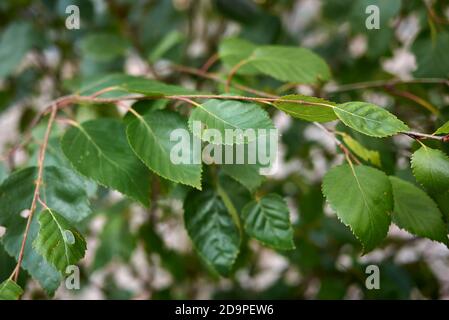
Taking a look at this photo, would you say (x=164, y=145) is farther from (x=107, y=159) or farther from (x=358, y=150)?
(x=358, y=150)

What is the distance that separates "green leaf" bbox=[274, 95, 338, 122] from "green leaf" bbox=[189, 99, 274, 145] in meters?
0.02

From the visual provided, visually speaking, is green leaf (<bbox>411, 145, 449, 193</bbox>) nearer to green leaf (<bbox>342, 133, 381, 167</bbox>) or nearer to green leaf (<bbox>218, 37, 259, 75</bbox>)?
green leaf (<bbox>342, 133, 381, 167</bbox>)

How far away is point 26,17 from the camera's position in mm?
954

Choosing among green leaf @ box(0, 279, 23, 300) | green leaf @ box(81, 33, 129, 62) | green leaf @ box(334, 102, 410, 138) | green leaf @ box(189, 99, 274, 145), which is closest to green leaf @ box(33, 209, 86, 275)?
green leaf @ box(0, 279, 23, 300)

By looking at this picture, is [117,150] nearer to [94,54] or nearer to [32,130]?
[32,130]

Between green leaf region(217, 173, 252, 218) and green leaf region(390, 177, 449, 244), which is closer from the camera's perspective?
green leaf region(390, 177, 449, 244)

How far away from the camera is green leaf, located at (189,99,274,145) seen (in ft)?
1.20

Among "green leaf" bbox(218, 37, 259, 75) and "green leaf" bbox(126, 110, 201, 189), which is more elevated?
"green leaf" bbox(218, 37, 259, 75)

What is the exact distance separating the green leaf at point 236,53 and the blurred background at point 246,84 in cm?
3

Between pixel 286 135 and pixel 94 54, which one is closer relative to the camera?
pixel 94 54

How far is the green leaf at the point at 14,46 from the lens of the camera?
78 centimetres

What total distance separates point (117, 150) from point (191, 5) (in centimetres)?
58
